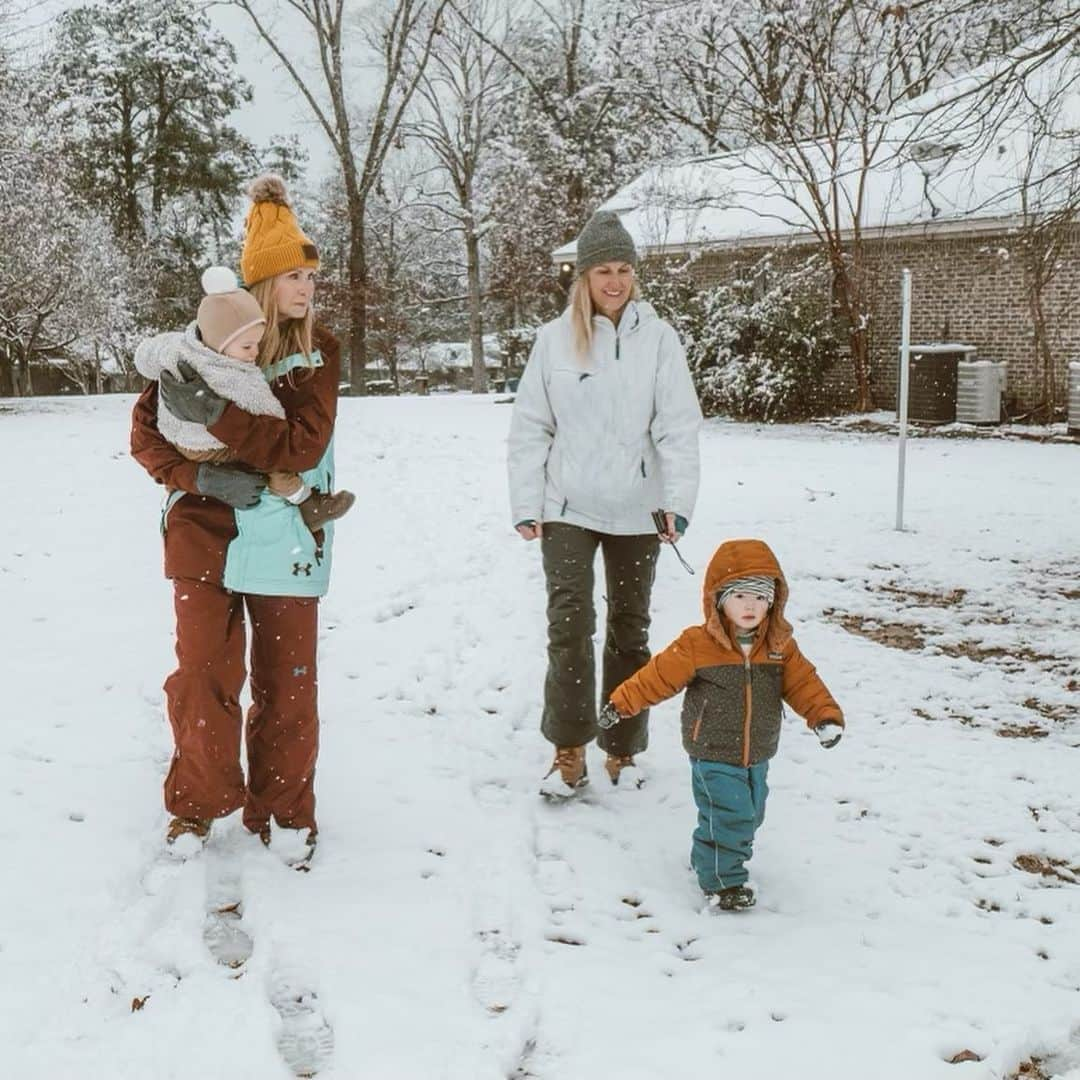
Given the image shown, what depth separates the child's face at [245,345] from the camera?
10.3ft

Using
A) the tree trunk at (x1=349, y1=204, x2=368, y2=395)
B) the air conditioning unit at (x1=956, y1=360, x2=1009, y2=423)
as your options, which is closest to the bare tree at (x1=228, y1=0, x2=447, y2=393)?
the tree trunk at (x1=349, y1=204, x2=368, y2=395)

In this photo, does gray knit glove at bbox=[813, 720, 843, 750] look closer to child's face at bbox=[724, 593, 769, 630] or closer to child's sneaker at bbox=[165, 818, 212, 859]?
child's face at bbox=[724, 593, 769, 630]

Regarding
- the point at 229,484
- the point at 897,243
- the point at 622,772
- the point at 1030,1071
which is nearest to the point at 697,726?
the point at 622,772

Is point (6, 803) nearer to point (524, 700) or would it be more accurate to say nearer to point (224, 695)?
point (224, 695)

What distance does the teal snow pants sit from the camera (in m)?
3.22

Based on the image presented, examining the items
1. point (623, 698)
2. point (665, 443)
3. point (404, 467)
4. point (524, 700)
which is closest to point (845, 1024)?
point (623, 698)

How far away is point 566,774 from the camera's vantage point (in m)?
4.01

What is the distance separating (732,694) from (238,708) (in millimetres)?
1518

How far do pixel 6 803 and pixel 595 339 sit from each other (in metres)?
2.56

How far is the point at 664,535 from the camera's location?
12.7ft

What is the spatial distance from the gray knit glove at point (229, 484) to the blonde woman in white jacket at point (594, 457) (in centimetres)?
99

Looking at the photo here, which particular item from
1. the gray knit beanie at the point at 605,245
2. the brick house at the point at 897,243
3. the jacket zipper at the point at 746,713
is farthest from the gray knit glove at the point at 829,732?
the brick house at the point at 897,243

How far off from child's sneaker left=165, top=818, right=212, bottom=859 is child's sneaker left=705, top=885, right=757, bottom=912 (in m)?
1.55

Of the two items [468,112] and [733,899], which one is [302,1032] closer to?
[733,899]
